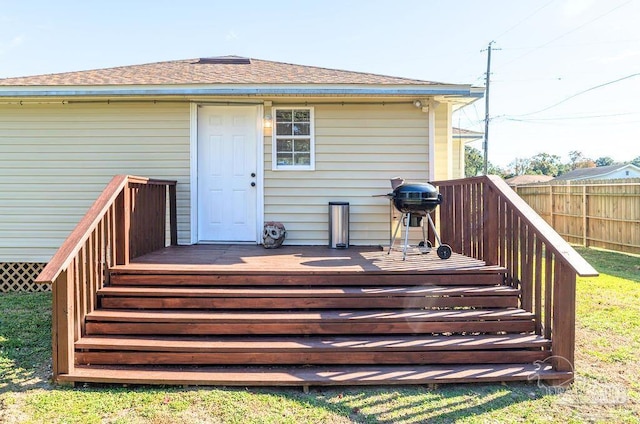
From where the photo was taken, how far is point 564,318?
3268 millimetres

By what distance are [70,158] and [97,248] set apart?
3.13 metres

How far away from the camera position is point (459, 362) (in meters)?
3.35

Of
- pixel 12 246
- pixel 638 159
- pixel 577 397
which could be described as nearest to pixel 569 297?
pixel 577 397

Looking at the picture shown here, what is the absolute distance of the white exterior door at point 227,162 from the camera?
6.17m

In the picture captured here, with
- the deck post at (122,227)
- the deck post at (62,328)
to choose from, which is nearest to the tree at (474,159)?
the deck post at (122,227)

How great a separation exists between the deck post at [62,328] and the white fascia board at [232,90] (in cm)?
323

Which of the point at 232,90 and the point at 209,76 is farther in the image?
the point at 209,76

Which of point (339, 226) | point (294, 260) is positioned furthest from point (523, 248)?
point (339, 226)

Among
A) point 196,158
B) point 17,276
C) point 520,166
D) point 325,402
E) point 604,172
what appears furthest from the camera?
point 520,166

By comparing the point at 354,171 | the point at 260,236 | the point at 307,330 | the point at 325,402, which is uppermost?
the point at 354,171

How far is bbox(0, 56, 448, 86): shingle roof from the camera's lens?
5.77m

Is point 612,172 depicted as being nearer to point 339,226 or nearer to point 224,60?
point 224,60

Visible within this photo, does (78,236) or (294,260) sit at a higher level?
(78,236)

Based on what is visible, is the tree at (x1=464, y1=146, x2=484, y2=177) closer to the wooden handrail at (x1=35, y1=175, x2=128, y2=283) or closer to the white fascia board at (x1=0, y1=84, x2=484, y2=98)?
the white fascia board at (x1=0, y1=84, x2=484, y2=98)
